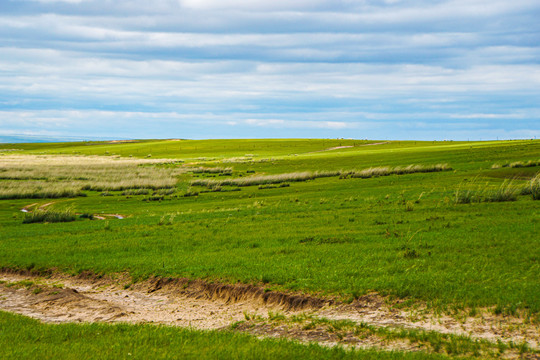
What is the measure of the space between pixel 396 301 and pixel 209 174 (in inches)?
2322

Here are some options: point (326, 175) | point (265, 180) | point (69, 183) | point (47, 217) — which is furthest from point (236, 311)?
point (69, 183)

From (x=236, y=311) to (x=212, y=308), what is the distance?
857mm

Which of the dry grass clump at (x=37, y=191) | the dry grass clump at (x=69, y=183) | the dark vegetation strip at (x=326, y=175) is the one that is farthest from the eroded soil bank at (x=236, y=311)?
the dark vegetation strip at (x=326, y=175)

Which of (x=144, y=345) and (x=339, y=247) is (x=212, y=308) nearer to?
(x=144, y=345)

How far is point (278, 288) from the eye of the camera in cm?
1292

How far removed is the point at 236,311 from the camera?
41.0ft

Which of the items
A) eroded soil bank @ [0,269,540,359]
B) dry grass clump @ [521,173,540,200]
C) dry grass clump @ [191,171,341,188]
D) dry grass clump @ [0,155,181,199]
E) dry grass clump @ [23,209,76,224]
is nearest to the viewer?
eroded soil bank @ [0,269,540,359]

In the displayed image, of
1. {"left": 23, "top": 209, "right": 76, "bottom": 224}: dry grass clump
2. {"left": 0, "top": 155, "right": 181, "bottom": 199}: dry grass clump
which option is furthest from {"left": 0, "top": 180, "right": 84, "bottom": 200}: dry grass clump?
{"left": 23, "top": 209, "right": 76, "bottom": 224}: dry grass clump

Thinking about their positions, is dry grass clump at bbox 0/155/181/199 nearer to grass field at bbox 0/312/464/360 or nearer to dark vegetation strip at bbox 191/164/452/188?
dark vegetation strip at bbox 191/164/452/188

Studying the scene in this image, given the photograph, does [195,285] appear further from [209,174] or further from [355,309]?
[209,174]

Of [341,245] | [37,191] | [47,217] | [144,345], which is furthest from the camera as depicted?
[37,191]

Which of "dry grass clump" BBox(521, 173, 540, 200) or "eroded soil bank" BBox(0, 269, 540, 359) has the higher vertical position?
"dry grass clump" BBox(521, 173, 540, 200)

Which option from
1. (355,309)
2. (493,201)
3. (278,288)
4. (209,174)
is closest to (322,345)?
(355,309)

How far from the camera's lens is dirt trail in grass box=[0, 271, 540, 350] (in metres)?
9.45
